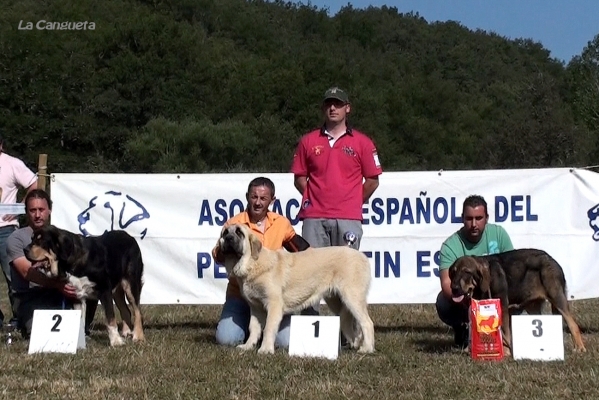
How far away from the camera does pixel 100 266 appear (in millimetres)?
7145

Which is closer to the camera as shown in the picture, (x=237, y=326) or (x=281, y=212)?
(x=237, y=326)

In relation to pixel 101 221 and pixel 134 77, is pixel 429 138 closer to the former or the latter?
pixel 134 77

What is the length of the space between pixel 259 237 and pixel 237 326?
0.89 metres

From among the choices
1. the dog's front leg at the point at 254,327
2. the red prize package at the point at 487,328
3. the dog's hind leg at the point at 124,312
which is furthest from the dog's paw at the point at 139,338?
the red prize package at the point at 487,328

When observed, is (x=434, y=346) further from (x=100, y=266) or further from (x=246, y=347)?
(x=100, y=266)

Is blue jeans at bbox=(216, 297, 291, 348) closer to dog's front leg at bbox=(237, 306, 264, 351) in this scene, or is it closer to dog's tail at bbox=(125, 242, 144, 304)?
dog's front leg at bbox=(237, 306, 264, 351)

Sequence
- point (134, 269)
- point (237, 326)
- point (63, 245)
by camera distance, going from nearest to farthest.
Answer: point (63, 245), point (237, 326), point (134, 269)

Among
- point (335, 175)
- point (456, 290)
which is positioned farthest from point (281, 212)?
point (456, 290)

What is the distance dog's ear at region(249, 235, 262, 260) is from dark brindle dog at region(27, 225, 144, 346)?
56.0 inches

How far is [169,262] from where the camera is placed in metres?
9.13

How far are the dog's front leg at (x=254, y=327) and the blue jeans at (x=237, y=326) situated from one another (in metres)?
0.24

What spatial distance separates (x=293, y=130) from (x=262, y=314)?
3688 centimetres

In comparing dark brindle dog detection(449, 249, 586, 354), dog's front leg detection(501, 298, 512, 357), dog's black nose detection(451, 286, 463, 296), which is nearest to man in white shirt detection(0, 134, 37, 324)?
dog's black nose detection(451, 286, 463, 296)

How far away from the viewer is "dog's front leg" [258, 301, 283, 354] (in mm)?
6597
